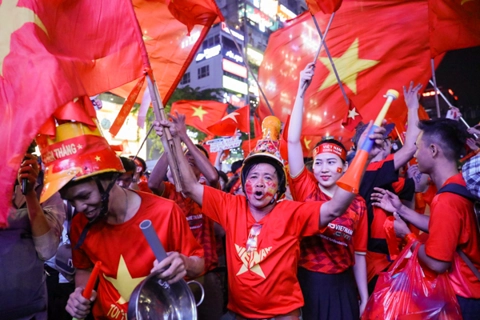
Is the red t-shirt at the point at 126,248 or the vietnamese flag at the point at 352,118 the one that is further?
the vietnamese flag at the point at 352,118

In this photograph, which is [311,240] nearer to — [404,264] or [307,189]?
[307,189]

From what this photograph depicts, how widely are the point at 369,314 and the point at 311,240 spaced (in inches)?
27.4

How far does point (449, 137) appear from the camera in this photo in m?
2.93

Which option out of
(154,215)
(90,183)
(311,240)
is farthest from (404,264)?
(90,183)

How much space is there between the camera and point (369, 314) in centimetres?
279

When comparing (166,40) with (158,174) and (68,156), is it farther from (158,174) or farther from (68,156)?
(68,156)

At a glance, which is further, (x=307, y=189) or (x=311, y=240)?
(x=307, y=189)

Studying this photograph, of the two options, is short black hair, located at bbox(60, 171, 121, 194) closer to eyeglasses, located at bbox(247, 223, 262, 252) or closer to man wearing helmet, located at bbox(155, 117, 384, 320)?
man wearing helmet, located at bbox(155, 117, 384, 320)

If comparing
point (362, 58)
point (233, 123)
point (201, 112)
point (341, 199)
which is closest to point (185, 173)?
point (341, 199)

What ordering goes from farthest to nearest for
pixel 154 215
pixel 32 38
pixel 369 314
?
pixel 369 314, pixel 154 215, pixel 32 38

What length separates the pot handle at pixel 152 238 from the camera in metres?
1.83

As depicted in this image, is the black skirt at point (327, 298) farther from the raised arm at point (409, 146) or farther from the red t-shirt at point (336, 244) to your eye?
the raised arm at point (409, 146)

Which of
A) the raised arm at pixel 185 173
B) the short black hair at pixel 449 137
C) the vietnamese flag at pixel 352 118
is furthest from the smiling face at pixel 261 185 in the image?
the vietnamese flag at pixel 352 118

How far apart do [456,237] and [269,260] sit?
1278mm
